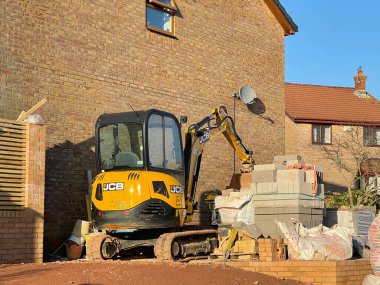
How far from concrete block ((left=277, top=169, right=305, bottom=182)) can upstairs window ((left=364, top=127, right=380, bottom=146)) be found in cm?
1990

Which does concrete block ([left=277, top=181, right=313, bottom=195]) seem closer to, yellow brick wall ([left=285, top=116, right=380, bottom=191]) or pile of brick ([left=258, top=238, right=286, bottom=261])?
pile of brick ([left=258, top=238, right=286, bottom=261])

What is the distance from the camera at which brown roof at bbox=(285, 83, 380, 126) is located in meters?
35.7

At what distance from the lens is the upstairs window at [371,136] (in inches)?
1336

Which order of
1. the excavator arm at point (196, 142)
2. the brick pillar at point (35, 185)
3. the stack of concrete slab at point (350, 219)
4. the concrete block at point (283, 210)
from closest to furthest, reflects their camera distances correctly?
the brick pillar at point (35, 185) < the concrete block at point (283, 210) < the excavator arm at point (196, 142) < the stack of concrete slab at point (350, 219)

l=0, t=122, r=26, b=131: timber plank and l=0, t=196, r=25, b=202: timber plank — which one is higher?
l=0, t=122, r=26, b=131: timber plank

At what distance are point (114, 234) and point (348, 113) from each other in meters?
26.1

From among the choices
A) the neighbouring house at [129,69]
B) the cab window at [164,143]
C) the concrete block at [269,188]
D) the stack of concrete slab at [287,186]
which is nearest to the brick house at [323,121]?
the neighbouring house at [129,69]

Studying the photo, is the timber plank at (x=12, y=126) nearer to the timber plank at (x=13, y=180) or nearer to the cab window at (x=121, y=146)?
the timber plank at (x=13, y=180)

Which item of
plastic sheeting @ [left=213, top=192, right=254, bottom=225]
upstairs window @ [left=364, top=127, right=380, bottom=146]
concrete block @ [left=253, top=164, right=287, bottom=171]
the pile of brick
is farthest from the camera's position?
upstairs window @ [left=364, top=127, right=380, bottom=146]

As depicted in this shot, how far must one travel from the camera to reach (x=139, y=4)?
59.1 feet

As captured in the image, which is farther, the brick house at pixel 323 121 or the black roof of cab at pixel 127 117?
the brick house at pixel 323 121

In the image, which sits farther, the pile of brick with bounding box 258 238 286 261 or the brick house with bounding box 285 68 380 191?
the brick house with bounding box 285 68 380 191

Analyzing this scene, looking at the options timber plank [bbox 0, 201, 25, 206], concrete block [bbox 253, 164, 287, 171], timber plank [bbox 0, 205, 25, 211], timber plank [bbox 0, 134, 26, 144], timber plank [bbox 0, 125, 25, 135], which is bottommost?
timber plank [bbox 0, 205, 25, 211]

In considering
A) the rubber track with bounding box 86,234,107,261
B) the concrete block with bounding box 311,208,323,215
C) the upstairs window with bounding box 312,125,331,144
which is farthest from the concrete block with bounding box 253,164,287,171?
the upstairs window with bounding box 312,125,331,144
